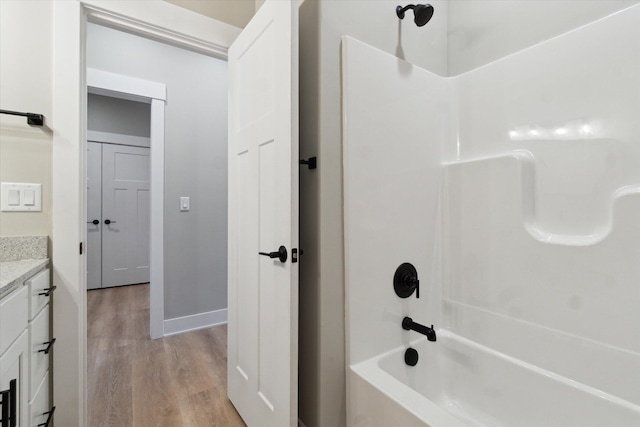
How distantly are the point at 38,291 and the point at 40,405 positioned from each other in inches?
19.0

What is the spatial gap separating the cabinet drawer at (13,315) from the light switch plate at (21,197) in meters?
0.44

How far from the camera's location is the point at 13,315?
0.93m

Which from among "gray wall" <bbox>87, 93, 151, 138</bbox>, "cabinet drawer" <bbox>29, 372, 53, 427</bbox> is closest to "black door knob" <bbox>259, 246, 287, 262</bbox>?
"cabinet drawer" <bbox>29, 372, 53, 427</bbox>

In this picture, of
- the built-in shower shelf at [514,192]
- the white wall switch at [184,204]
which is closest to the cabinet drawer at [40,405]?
the white wall switch at [184,204]

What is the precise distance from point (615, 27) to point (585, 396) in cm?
135

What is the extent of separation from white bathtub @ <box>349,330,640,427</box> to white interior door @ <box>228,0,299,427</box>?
1.08 feet

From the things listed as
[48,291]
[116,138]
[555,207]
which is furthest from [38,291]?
[116,138]

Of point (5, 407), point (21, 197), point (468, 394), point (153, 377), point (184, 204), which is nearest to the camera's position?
point (5, 407)

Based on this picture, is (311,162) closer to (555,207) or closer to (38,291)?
(555,207)

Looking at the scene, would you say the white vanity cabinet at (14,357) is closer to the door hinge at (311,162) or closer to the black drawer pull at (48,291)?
the black drawer pull at (48,291)

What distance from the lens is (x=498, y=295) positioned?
1.38 m

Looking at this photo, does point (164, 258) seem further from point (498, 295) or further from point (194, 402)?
point (498, 295)

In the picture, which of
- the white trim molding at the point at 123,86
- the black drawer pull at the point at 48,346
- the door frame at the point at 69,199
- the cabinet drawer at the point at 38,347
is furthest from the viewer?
the white trim molding at the point at 123,86

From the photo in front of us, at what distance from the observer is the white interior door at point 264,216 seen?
46.4 inches
